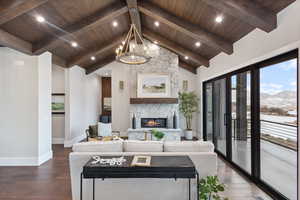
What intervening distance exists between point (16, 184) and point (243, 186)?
14.1 feet

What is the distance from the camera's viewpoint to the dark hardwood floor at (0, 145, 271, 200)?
310 centimetres

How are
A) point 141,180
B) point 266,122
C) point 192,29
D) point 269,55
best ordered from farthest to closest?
point 192,29
point 266,122
point 269,55
point 141,180

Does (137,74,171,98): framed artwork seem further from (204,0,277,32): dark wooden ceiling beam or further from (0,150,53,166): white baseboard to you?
(204,0,277,32): dark wooden ceiling beam

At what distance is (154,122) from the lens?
24.8 feet

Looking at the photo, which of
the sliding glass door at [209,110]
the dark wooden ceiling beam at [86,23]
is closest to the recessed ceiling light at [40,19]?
the dark wooden ceiling beam at [86,23]

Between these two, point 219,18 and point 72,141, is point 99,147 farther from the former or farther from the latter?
point 72,141

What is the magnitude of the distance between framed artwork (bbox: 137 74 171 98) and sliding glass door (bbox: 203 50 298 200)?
2840 mm

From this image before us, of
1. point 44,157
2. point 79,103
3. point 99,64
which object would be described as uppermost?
point 99,64

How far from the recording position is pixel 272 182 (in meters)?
3.28

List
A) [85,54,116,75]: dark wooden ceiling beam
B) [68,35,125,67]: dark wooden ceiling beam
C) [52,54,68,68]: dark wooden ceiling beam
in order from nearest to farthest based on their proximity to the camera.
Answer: [52,54,68,68]: dark wooden ceiling beam < [68,35,125,67]: dark wooden ceiling beam < [85,54,116,75]: dark wooden ceiling beam

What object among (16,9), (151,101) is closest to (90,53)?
(151,101)

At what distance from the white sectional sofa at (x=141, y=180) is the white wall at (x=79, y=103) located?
4219 millimetres

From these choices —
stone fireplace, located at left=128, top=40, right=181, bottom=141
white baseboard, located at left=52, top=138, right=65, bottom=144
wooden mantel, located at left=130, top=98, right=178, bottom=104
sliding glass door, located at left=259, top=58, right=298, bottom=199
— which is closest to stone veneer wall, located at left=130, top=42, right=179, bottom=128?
stone fireplace, located at left=128, top=40, right=181, bottom=141

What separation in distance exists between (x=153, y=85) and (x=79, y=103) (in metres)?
3.04
